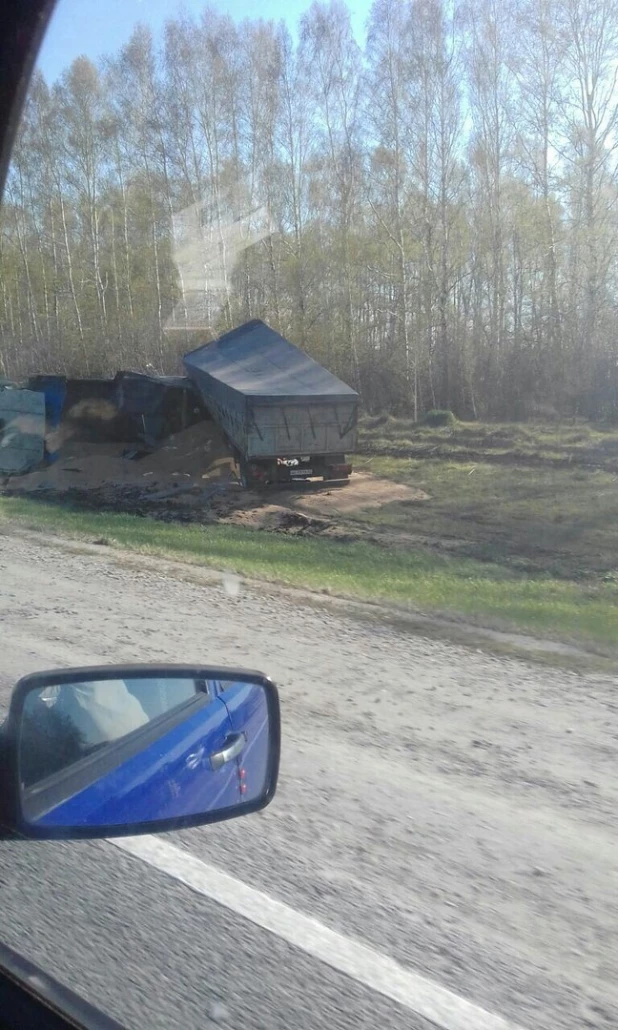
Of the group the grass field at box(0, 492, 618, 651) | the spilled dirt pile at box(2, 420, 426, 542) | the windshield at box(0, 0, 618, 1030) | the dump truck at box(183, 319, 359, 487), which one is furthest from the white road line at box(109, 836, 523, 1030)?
the dump truck at box(183, 319, 359, 487)

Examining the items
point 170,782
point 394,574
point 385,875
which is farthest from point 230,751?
point 394,574

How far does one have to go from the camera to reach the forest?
25344 millimetres

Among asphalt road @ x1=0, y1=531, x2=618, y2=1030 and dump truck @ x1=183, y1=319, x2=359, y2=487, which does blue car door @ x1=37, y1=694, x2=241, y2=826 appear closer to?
asphalt road @ x1=0, y1=531, x2=618, y2=1030

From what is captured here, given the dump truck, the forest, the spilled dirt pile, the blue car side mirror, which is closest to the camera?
the blue car side mirror

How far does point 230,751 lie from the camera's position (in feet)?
9.20

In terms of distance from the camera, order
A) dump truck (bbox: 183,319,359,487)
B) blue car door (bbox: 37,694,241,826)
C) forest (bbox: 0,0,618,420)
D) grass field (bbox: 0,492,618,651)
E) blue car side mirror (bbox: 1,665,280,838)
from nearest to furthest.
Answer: blue car side mirror (bbox: 1,665,280,838) → blue car door (bbox: 37,694,241,826) → grass field (bbox: 0,492,618,651) → dump truck (bbox: 183,319,359,487) → forest (bbox: 0,0,618,420)

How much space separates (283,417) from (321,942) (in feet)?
48.6

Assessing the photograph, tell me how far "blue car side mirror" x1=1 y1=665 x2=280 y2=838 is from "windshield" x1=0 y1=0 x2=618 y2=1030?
5 cm

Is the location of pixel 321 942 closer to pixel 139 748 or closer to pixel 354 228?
pixel 139 748

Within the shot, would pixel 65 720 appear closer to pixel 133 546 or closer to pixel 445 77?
pixel 133 546

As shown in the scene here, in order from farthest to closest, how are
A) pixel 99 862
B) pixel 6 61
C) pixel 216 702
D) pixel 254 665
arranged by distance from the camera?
pixel 254 665, pixel 6 61, pixel 99 862, pixel 216 702

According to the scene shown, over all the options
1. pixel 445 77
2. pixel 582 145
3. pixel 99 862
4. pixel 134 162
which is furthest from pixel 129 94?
pixel 99 862

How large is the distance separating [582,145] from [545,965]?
1175 inches

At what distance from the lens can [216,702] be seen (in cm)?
287
